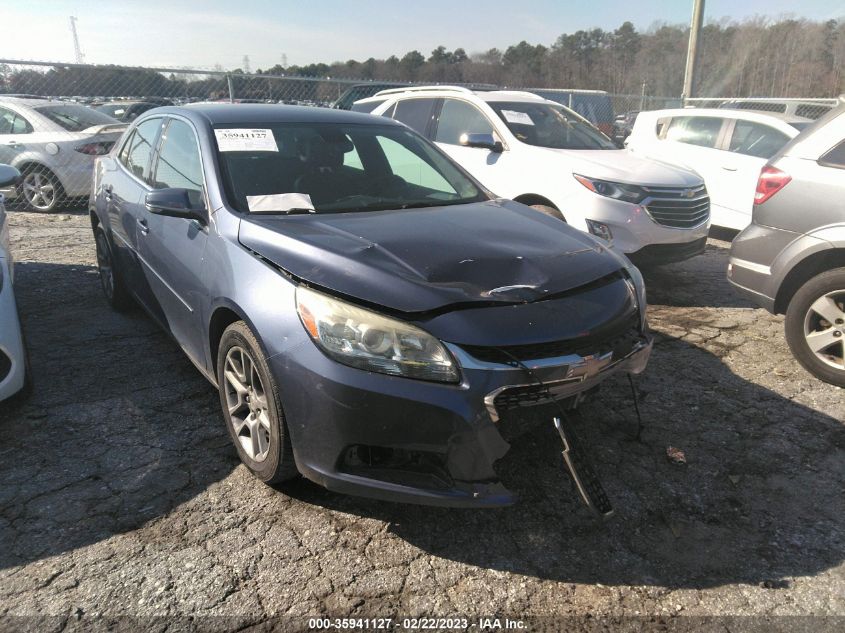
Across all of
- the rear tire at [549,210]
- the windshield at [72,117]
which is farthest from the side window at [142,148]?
the windshield at [72,117]

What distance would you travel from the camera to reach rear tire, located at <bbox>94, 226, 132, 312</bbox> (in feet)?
15.4

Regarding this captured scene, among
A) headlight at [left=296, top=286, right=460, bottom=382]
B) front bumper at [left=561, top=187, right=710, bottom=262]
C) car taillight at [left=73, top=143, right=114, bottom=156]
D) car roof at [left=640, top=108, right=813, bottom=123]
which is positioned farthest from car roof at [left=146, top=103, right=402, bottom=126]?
car taillight at [left=73, top=143, right=114, bottom=156]

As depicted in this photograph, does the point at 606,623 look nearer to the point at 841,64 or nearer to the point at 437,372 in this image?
the point at 437,372

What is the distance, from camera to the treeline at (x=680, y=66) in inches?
1346

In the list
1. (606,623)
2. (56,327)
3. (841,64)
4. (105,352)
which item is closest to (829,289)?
(606,623)

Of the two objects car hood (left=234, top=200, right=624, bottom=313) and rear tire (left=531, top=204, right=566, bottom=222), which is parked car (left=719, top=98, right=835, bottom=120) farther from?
car hood (left=234, top=200, right=624, bottom=313)

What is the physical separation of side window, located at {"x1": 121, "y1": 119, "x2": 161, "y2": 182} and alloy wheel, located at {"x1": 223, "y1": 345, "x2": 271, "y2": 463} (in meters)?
1.86

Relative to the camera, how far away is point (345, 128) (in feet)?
12.5

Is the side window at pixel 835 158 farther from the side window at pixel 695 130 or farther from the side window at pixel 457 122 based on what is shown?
the side window at pixel 695 130

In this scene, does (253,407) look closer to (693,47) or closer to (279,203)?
(279,203)

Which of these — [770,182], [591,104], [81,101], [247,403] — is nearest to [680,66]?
[591,104]

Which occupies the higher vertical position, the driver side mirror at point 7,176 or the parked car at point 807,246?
the driver side mirror at point 7,176

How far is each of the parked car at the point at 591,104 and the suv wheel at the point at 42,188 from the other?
32.6 ft

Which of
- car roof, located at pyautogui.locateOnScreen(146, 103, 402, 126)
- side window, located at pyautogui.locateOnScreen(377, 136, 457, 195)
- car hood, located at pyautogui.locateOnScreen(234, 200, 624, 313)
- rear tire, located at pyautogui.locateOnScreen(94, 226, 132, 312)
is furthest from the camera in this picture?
rear tire, located at pyautogui.locateOnScreen(94, 226, 132, 312)
